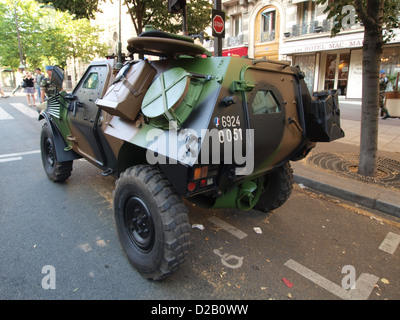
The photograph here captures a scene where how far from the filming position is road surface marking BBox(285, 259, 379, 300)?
250cm

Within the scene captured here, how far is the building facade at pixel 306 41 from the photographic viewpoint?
18016 mm

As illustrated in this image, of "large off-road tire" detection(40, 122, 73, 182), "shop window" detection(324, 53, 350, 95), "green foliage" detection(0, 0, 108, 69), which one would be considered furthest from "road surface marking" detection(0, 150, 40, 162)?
"green foliage" detection(0, 0, 108, 69)

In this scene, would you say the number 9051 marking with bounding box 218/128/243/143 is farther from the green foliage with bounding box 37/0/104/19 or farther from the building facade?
the building facade

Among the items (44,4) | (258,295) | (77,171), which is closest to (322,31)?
(44,4)

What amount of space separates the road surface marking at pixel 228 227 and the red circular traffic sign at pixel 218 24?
428cm

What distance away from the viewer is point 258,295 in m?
2.46

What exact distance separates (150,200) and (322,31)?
806 inches

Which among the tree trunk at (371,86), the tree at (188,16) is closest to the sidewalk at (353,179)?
the tree trunk at (371,86)

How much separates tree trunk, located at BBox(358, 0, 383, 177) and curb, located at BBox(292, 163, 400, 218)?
25.0 inches

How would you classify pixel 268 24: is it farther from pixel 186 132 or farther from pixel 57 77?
pixel 186 132

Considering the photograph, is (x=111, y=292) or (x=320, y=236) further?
(x=320, y=236)

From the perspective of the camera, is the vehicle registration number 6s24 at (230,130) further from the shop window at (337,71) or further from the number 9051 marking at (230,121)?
the shop window at (337,71)
